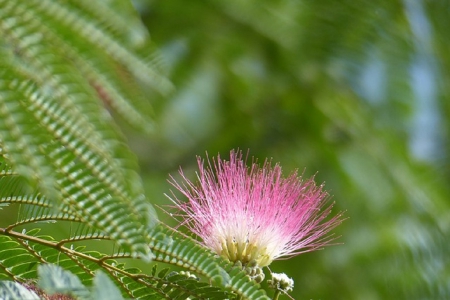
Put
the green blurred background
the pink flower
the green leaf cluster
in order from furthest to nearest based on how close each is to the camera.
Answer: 1. the green blurred background
2. the pink flower
3. the green leaf cluster

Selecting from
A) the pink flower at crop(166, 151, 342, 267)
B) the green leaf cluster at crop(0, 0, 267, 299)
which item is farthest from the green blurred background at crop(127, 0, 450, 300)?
the green leaf cluster at crop(0, 0, 267, 299)

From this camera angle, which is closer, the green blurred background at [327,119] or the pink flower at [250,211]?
the pink flower at [250,211]

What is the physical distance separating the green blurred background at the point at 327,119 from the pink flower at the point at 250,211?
159 cm

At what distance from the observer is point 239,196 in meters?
0.95

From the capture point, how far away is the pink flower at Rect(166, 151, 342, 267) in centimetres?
94

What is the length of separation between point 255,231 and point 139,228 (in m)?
0.30

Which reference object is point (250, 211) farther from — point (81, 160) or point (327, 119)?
point (327, 119)

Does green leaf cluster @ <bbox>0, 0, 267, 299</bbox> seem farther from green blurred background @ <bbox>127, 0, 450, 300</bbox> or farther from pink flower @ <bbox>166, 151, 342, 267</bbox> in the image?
green blurred background @ <bbox>127, 0, 450, 300</bbox>

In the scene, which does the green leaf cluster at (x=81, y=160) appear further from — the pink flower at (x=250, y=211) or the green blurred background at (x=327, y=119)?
the green blurred background at (x=327, y=119)

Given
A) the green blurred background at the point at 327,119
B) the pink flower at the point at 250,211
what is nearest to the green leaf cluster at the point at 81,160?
the pink flower at the point at 250,211

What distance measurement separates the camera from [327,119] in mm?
2975

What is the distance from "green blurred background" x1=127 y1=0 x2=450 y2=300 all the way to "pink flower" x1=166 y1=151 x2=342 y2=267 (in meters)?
1.59

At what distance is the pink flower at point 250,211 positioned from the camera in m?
0.94

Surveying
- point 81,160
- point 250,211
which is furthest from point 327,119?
point 81,160
